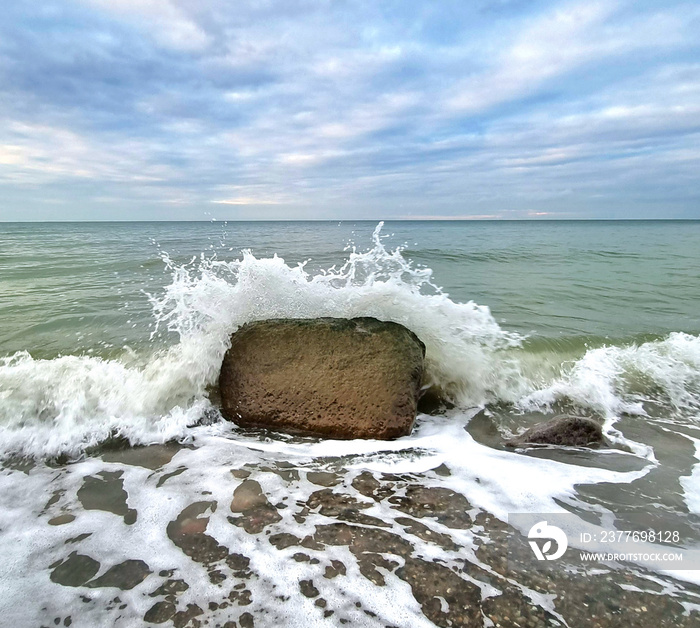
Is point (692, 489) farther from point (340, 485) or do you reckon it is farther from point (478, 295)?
point (478, 295)

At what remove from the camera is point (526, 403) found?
4059 millimetres

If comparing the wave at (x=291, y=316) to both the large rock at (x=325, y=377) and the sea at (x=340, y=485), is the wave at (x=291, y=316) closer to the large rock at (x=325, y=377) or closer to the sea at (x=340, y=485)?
the sea at (x=340, y=485)

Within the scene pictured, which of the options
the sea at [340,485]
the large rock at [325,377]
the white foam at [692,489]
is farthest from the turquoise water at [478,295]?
the white foam at [692,489]

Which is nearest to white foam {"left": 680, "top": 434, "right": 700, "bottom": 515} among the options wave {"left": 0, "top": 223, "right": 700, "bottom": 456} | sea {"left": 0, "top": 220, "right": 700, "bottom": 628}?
sea {"left": 0, "top": 220, "right": 700, "bottom": 628}

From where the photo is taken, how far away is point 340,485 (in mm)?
2678

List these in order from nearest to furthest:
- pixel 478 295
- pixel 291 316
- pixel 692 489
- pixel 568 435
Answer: pixel 692 489, pixel 568 435, pixel 291 316, pixel 478 295

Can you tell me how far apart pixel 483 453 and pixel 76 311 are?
6544 mm

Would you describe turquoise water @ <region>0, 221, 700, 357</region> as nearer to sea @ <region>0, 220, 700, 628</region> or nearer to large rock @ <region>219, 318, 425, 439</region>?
sea @ <region>0, 220, 700, 628</region>

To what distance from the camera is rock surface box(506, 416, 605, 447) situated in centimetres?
321

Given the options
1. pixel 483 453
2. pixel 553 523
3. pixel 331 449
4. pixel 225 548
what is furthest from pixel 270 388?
pixel 553 523

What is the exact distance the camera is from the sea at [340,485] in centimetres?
181

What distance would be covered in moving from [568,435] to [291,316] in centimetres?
268

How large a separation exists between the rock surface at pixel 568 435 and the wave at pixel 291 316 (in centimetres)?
71

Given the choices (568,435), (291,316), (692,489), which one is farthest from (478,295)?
(692,489)
